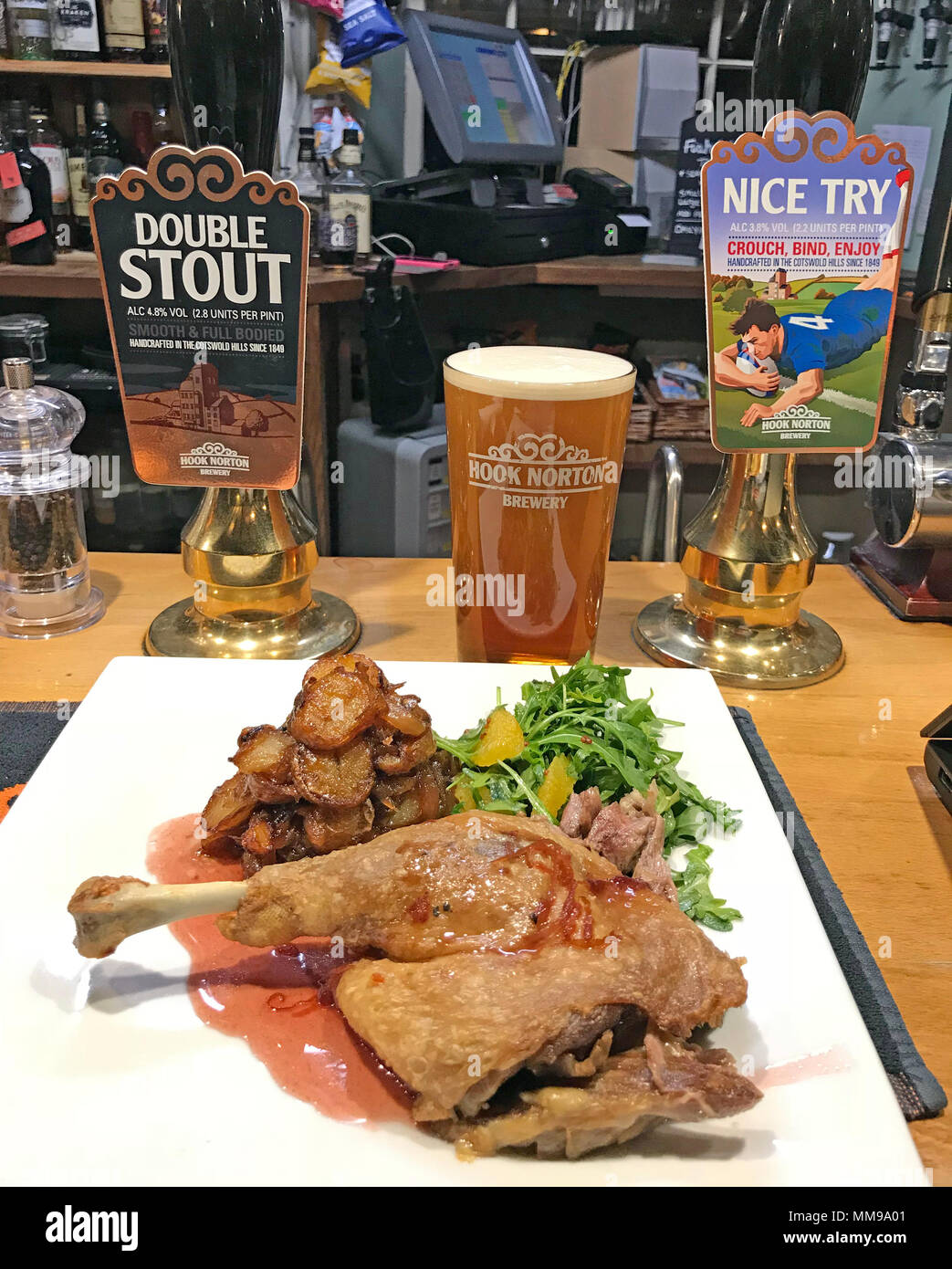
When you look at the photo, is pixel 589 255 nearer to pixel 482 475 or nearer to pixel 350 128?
pixel 350 128

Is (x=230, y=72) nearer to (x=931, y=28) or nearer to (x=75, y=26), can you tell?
(x=75, y=26)

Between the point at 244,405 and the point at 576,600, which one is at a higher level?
the point at 244,405

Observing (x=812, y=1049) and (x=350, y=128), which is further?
(x=350, y=128)

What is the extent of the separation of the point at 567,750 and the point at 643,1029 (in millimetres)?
402

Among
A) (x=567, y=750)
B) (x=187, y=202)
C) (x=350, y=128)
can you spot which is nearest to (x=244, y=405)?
(x=187, y=202)

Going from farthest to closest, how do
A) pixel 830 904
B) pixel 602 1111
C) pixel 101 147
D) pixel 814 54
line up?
pixel 101 147 < pixel 814 54 < pixel 830 904 < pixel 602 1111

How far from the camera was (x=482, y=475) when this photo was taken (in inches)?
50.9

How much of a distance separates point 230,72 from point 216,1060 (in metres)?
1.17

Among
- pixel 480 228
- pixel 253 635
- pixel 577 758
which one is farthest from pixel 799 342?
pixel 480 228

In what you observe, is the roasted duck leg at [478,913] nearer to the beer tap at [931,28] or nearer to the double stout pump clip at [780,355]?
the double stout pump clip at [780,355]

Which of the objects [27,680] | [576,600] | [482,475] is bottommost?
[27,680]

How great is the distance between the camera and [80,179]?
2977mm
